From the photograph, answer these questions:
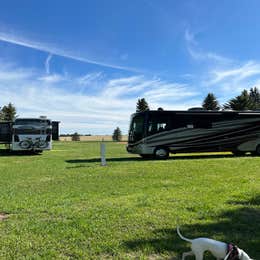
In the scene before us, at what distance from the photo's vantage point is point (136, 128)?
1689 centimetres

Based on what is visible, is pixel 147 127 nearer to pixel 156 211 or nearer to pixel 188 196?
pixel 188 196

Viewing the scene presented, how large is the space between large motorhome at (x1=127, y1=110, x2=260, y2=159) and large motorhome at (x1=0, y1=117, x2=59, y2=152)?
23.2 ft

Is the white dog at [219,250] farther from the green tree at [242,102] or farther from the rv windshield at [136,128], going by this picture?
the green tree at [242,102]

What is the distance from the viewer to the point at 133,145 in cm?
1697

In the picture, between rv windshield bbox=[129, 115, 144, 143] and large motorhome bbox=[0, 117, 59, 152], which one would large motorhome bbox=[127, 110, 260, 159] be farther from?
large motorhome bbox=[0, 117, 59, 152]

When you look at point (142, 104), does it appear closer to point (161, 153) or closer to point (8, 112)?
point (8, 112)

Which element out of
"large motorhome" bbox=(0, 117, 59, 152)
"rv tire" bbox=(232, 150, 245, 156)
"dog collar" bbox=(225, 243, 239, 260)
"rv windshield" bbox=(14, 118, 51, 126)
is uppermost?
"rv windshield" bbox=(14, 118, 51, 126)

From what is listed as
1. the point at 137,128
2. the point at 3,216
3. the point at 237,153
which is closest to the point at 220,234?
the point at 3,216

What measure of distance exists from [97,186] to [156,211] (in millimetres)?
3007

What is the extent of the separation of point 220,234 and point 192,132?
13233 mm

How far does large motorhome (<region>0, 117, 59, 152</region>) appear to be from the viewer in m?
20.9

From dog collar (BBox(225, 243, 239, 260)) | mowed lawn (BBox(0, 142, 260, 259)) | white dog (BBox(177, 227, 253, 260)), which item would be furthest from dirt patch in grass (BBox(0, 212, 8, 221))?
dog collar (BBox(225, 243, 239, 260))

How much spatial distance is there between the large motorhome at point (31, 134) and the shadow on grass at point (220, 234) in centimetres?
1783

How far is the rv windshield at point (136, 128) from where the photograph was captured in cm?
1664
